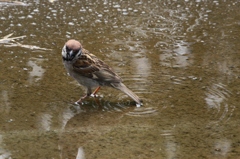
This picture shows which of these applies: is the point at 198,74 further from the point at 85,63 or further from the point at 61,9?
the point at 61,9

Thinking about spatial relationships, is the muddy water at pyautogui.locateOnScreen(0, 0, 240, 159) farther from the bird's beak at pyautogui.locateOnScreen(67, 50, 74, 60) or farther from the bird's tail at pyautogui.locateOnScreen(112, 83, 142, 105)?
the bird's beak at pyautogui.locateOnScreen(67, 50, 74, 60)

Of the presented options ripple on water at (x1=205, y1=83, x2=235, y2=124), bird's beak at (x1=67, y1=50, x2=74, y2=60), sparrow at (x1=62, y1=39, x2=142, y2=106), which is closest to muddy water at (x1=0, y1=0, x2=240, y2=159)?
ripple on water at (x1=205, y1=83, x2=235, y2=124)

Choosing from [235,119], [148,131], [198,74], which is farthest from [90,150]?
[198,74]

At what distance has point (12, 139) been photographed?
3.33 m

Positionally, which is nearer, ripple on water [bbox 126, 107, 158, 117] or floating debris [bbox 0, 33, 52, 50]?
ripple on water [bbox 126, 107, 158, 117]

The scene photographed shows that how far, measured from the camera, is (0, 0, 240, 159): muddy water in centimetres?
332

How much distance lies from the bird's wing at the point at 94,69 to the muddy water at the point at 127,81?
17 centimetres

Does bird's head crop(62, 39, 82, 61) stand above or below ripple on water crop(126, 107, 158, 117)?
above

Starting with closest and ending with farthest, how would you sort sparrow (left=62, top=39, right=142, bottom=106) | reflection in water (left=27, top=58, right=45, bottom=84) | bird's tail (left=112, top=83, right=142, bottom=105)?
bird's tail (left=112, top=83, right=142, bottom=105)
sparrow (left=62, top=39, right=142, bottom=106)
reflection in water (left=27, top=58, right=45, bottom=84)

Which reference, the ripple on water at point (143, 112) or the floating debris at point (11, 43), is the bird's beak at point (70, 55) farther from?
the floating debris at point (11, 43)

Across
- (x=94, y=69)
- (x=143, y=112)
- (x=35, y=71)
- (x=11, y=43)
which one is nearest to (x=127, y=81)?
(x=94, y=69)

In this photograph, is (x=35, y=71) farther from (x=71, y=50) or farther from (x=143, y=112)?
(x=143, y=112)

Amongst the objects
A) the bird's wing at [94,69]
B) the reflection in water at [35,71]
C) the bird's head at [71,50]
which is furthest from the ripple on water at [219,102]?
the reflection in water at [35,71]

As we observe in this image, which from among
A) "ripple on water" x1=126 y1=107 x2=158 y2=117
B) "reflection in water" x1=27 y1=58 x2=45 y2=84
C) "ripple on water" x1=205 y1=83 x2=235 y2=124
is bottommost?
"ripple on water" x1=126 y1=107 x2=158 y2=117
